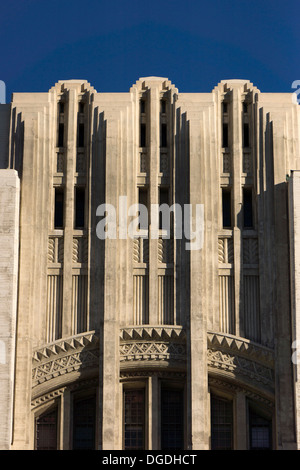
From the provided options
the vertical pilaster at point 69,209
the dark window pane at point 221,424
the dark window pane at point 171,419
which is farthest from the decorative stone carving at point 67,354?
the dark window pane at point 221,424

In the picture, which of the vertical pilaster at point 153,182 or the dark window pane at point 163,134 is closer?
the vertical pilaster at point 153,182

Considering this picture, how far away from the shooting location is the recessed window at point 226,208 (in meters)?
46.5

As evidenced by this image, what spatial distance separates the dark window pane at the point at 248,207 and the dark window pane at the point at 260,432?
7383 mm

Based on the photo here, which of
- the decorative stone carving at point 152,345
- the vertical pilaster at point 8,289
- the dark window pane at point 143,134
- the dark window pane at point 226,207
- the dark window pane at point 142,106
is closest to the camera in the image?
the vertical pilaster at point 8,289

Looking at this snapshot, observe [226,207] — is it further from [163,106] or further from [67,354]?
[67,354]

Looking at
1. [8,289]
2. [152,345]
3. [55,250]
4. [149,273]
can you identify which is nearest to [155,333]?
[152,345]

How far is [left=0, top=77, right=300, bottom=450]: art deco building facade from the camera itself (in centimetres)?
4397

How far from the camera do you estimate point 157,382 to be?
44.6 metres

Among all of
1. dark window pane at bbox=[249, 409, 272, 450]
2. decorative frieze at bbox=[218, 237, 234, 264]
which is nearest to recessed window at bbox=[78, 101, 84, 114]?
decorative frieze at bbox=[218, 237, 234, 264]

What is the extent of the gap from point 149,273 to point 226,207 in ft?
13.9

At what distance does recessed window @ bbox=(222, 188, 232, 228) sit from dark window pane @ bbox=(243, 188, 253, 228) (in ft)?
2.01

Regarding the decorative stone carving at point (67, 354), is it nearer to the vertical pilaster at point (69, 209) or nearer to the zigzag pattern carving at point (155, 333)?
the vertical pilaster at point (69, 209)

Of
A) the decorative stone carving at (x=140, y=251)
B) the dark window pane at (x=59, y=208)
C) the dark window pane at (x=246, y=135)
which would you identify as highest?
the dark window pane at (x=246, y=135)

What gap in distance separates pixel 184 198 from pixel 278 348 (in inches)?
270
